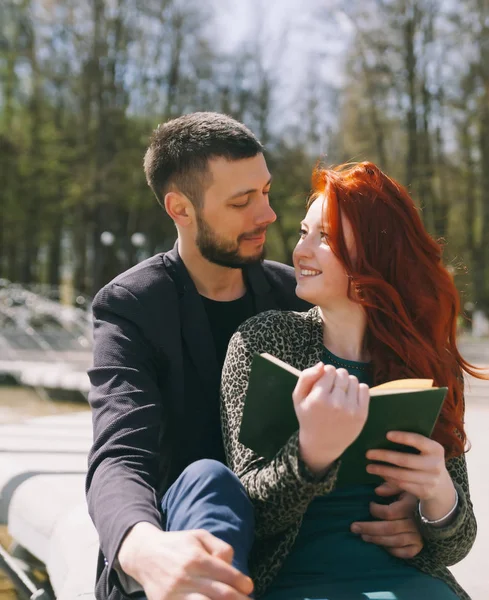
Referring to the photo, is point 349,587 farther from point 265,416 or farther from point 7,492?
point 7,492

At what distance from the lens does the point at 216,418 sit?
2.17 metres

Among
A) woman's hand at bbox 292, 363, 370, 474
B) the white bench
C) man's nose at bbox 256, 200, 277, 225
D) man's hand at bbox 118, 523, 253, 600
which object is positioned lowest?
the white bench

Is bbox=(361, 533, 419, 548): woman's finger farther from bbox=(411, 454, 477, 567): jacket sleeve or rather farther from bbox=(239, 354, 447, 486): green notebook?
bbox=(239, 354, 447, 486): green notebook

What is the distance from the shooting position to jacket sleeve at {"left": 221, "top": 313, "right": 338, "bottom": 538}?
5.00 feet

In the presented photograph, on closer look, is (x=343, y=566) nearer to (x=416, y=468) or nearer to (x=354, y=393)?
(x=416, y=468)

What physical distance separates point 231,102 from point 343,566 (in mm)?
22403

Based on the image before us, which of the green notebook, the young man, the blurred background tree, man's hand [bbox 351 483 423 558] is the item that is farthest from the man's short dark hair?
the blurred background tree

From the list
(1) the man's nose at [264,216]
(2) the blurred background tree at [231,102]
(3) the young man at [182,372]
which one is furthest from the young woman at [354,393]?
(2) the blurred background tree at [231,102]

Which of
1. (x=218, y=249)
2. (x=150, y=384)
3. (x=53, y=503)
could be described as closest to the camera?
(x=150, y=384)

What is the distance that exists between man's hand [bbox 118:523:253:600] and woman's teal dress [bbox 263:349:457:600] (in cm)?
34

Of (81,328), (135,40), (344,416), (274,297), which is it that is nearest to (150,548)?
(344,416)

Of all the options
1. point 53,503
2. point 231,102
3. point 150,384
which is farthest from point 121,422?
point 231,102

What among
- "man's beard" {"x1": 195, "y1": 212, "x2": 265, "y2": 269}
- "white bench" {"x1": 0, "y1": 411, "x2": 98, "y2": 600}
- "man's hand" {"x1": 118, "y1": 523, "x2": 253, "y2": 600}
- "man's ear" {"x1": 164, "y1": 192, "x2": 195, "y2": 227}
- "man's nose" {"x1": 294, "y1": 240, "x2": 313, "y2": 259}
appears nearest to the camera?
"man's hand" {"x1": 118, "y1": 523, "x2": 253, "y2": 600}

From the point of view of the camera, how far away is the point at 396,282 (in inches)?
76.7
